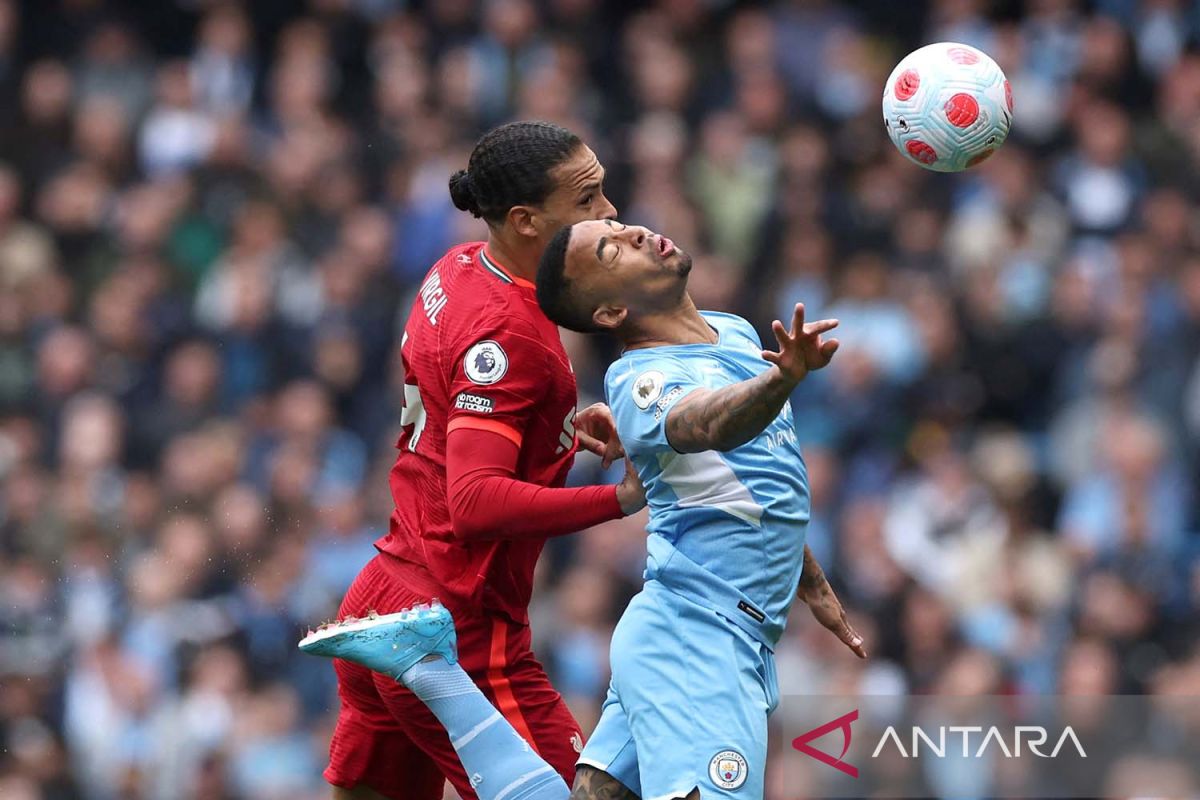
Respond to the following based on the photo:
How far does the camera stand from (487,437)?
5.25m

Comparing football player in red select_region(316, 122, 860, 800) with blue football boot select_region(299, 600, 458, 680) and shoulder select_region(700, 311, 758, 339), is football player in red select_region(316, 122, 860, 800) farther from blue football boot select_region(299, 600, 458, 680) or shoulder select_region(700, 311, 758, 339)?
shoulder select_region(700, 311, 758, 339)

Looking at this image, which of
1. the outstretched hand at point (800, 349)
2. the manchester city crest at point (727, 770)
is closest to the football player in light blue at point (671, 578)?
the manchester city crest at point (727, 770)

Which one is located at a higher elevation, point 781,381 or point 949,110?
point 949,110

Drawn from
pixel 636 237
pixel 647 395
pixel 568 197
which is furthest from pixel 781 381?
pixel 568 197

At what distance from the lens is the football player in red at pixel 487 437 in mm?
5336

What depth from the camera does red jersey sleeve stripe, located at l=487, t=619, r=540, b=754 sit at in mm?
5523

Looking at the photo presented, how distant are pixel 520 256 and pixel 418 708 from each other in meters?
1.30

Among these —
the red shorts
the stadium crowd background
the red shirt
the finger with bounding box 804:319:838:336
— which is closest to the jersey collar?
the red shirt

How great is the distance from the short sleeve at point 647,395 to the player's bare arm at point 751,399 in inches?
2.9

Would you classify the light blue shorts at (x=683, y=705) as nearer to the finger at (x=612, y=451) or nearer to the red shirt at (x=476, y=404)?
the finger at (x=612, y=451)

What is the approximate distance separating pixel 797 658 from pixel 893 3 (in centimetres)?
543

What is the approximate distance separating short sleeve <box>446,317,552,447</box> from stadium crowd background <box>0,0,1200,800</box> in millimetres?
3580

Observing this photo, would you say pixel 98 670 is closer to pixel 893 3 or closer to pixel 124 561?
pixel 124 561

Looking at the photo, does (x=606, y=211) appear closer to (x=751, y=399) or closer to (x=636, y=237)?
(x=636, y=237)
